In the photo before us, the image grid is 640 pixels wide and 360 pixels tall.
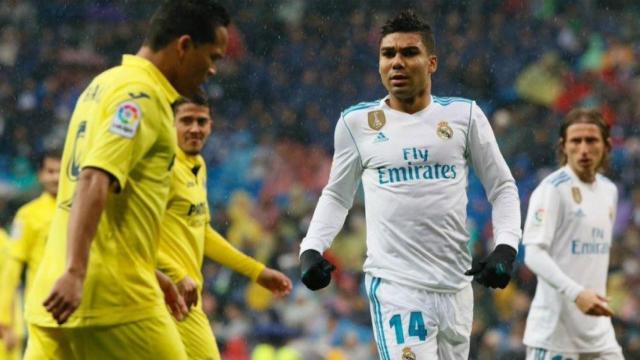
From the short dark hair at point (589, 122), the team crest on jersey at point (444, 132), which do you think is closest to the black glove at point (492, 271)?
the team crest on jersey at point (444, 132)

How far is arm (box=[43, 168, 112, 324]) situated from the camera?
3514 millimetres

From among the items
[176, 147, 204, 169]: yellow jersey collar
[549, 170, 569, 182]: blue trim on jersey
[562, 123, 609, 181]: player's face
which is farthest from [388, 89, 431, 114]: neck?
[562, 123, 609, 181]: player's face

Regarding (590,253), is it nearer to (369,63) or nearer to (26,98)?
(369,63)

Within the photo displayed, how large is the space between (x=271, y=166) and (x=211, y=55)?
36.2 feet

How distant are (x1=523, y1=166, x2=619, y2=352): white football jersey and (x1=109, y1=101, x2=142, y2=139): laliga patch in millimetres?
3673

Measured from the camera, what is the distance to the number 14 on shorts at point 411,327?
5.18 metres

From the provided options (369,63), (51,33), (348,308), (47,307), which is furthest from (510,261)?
(51,33)

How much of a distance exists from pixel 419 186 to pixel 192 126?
6.07ft

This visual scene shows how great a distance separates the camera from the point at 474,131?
5.41m

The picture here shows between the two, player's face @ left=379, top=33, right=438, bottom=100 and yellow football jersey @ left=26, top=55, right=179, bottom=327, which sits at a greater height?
player's face @ left=379, top=33, right=438, bottom=100

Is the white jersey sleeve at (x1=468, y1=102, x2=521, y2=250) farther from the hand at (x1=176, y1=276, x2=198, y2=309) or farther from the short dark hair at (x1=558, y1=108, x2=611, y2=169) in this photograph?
the short dark hair at (x1=558, y1=108, x2=611, y2=169)

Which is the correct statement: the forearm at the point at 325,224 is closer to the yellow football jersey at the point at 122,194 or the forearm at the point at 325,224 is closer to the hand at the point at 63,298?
the yellow football jersey at the point at 122,194

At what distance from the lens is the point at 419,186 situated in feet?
17.5

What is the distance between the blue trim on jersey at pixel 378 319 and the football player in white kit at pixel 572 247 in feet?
5.60
